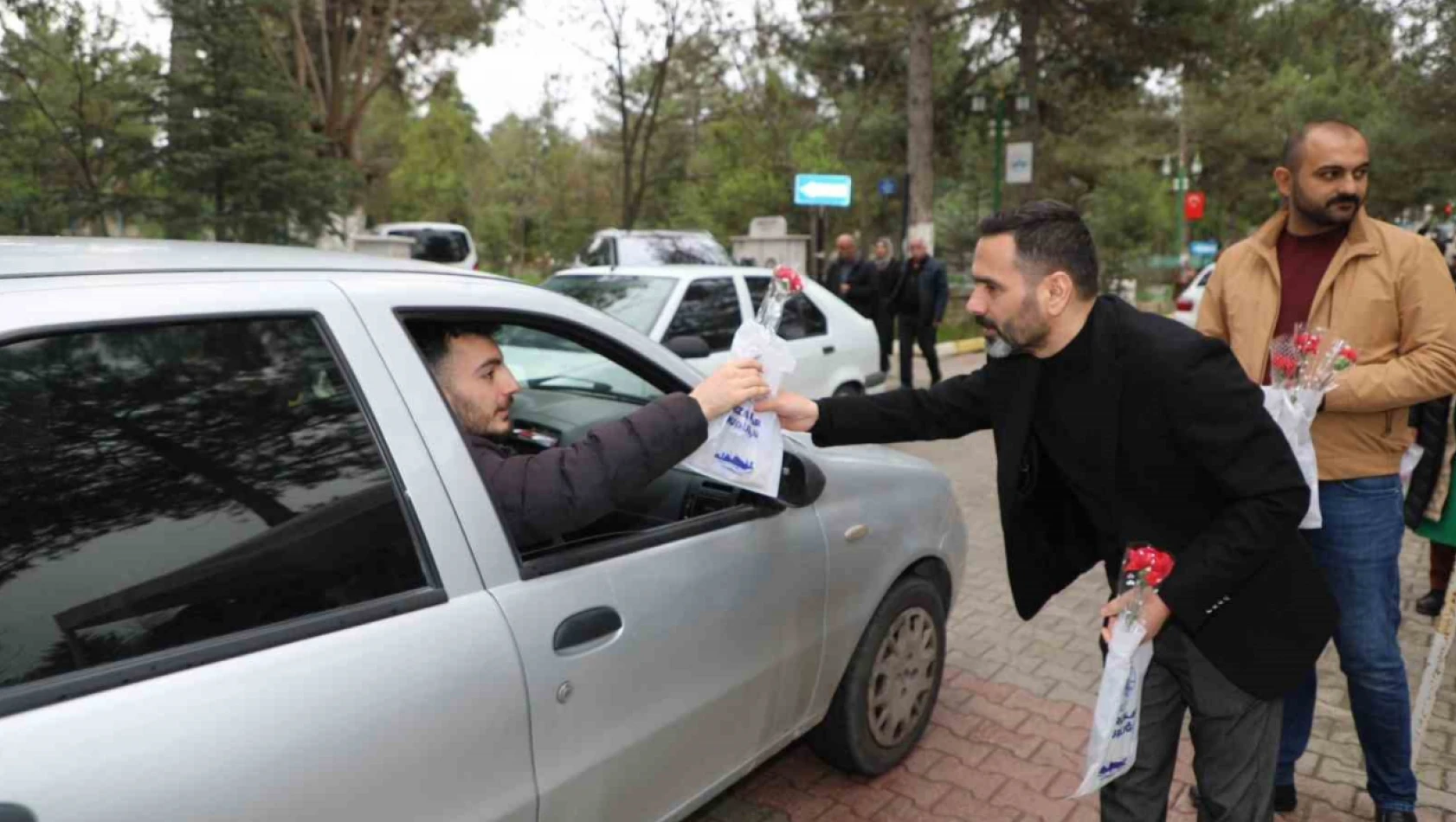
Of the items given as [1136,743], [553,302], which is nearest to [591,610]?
[553,302]

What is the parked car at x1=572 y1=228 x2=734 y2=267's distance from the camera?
1336cm

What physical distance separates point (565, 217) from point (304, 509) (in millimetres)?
32952

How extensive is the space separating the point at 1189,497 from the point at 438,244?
18325mm

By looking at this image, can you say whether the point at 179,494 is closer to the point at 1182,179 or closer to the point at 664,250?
the point at 664,250

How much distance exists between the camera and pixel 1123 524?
6.62 ft

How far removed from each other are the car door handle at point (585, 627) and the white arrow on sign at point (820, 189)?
16.0 metres

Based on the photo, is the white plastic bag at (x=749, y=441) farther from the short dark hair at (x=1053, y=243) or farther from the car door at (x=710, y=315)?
the car door at (x=710, y=315)

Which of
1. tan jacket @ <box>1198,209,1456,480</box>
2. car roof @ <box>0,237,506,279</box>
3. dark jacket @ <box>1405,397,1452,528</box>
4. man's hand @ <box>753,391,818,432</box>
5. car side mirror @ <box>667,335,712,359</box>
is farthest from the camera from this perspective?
car side mirror @ <box>667,335,712,359</box>

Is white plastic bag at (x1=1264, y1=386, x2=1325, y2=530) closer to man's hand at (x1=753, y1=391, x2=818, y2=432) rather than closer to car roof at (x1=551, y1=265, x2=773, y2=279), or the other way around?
man's hand at (x1=753, y1=391, x2=818, y2=432)

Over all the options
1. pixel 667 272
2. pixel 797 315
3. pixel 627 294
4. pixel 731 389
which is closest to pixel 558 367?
pixel 627 294

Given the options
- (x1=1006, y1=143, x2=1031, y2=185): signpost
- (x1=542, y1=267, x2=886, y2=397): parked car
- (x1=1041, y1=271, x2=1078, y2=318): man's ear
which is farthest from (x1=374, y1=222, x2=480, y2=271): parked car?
(x1=1041, y1=271, x2=1078, y2=318): man's ear

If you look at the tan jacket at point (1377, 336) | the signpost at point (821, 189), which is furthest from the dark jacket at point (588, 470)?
the signpost at point (821, 189)

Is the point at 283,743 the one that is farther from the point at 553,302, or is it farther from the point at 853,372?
the point at 853,372

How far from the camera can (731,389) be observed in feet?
6.58
